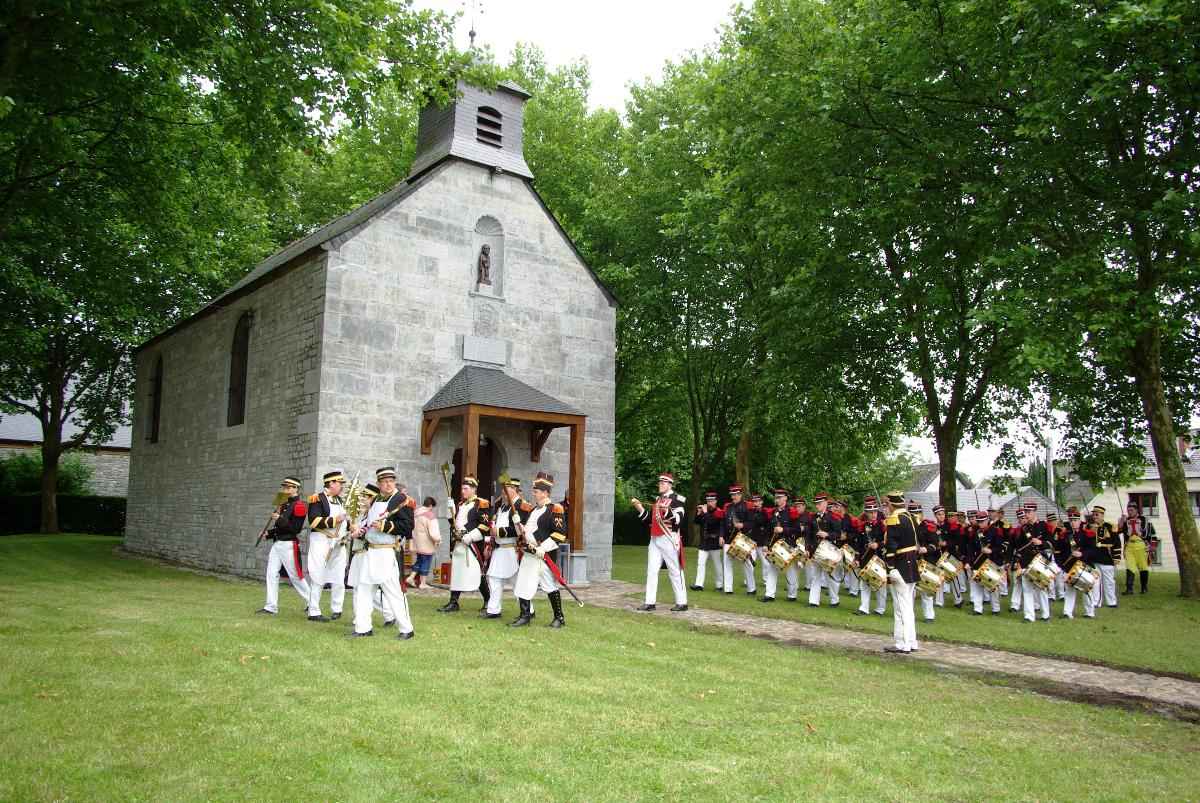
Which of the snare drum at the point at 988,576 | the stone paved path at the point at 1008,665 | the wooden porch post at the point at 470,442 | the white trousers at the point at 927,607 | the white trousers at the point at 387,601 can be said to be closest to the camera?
the stone paved path at the point at 1008,665

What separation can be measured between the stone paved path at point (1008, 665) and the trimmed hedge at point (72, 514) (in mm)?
26487

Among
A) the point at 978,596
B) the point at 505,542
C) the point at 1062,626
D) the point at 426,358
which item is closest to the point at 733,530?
the point at 978,596

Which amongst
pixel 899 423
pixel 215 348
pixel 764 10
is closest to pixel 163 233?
pixel 215 348

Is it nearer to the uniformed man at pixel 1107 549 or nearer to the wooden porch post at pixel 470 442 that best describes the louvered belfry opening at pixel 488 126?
the wooden porch post at pixel 470 442

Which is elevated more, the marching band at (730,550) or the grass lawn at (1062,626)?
the marching band at (730,550)

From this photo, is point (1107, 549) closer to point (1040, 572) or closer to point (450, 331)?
point (1040, 572)

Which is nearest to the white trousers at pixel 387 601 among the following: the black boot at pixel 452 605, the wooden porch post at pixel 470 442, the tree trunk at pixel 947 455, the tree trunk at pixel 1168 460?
the black boot at pixel 452 605

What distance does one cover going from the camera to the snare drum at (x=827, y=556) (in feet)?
48.1

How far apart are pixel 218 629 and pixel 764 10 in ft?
67.6

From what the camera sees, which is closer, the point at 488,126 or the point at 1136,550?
the point at 488,126

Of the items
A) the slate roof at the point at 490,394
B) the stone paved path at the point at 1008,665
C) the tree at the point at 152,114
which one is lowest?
the stone paved path at the point at 1008,665

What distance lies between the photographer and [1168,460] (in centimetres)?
1748

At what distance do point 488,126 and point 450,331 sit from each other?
5230 mm

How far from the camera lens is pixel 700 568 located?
17406mm
